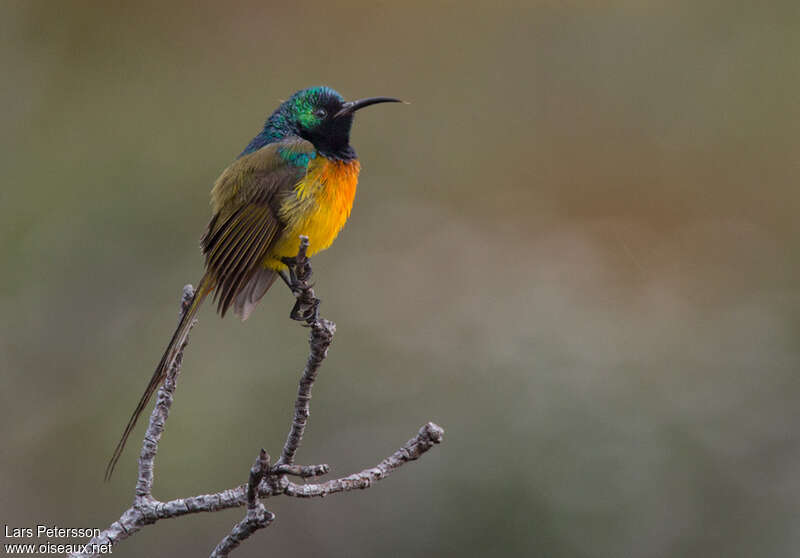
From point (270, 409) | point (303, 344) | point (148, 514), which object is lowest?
point (148, 514)

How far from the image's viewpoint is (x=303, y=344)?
6199 millimetres

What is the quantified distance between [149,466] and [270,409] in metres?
3.13

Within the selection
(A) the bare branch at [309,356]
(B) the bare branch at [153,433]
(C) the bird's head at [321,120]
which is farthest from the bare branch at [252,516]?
(C) the bird's head at [321,120]

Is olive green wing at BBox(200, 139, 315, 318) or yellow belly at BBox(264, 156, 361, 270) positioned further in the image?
yellow belly at BBox(264, 156, 361, 270)

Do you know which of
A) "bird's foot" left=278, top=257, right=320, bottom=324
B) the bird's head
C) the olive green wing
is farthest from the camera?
the bird's head

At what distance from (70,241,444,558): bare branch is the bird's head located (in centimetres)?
183

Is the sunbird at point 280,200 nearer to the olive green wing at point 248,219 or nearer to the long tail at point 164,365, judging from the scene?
the olive green wing at point 248,219

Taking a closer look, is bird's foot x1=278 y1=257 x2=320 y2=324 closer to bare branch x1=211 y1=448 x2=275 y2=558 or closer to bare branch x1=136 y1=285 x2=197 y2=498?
bare branch x1=136 y1=285 x2=197 y2=498

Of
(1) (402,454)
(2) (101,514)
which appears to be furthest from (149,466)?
(2) (101,514)

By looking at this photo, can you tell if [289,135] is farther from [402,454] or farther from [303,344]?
[402,454]

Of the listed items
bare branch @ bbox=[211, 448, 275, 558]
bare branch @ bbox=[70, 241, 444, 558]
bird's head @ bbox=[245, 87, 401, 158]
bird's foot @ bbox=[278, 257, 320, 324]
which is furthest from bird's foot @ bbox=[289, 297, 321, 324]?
bare branch @ bbox=[211, 448, 275, 558]

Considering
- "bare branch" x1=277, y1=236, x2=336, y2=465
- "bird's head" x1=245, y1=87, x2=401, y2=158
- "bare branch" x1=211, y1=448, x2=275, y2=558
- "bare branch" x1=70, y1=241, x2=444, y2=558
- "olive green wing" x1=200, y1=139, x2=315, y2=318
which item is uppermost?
"bird's head" x1=245, y1=87, x2=401, y2=158

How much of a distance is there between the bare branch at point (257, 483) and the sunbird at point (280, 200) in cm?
109

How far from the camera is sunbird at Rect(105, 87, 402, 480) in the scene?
13.8 feet
